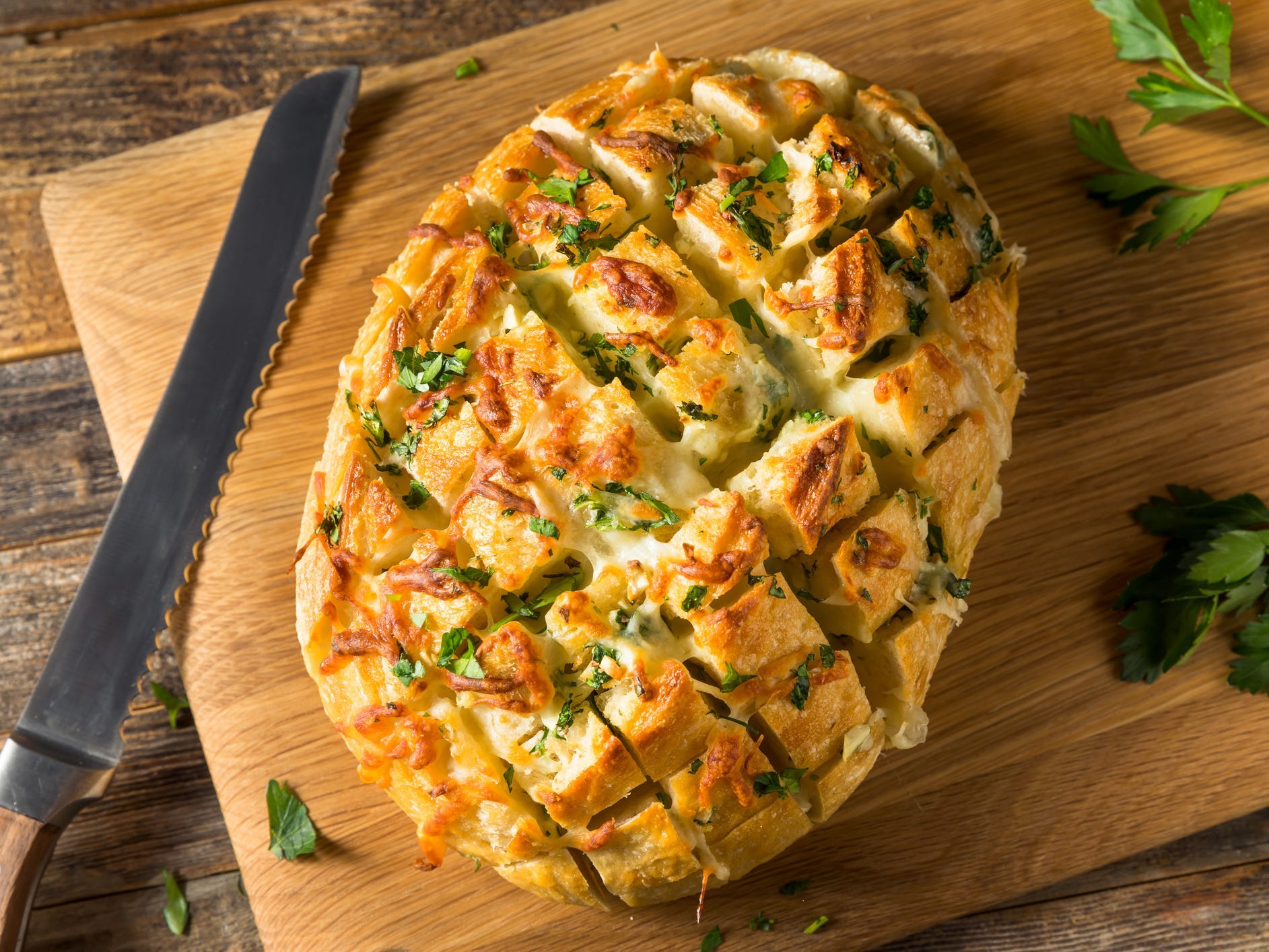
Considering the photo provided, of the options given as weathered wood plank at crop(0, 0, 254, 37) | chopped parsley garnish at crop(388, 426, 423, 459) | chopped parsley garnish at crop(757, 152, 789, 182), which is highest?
weathered wood plank at crop(0, 0, 254, 37)

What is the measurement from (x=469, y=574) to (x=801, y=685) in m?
0.84

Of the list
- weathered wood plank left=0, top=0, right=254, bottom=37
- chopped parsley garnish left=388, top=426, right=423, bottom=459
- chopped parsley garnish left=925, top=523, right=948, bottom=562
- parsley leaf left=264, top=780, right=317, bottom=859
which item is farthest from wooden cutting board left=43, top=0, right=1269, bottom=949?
chopped parsley garnish left=388, top=426, right=423, bottom=459

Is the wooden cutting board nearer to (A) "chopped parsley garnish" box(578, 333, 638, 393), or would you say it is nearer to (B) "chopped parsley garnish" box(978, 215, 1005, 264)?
(B) "chopped parsley garnish" box(978, 215, 1005, 264)

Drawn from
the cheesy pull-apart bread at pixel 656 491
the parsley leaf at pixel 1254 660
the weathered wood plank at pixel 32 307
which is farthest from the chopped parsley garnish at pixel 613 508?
the weathered wood plank at pixel 32 307

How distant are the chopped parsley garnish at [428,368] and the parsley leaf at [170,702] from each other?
161 cm

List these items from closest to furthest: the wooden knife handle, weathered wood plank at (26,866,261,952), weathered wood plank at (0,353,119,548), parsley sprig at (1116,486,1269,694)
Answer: the wooden knife handle, parsley sprig at (1116,486,1269,694), weathered wood plank at (26,866,261,952), weathered wood plank at (0,353,119,548)

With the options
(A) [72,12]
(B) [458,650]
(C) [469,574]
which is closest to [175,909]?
(B) [458,650]

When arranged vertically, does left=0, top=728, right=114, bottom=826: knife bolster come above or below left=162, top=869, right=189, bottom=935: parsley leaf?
above

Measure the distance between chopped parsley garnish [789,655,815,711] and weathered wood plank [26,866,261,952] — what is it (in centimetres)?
223

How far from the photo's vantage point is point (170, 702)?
3.41 m

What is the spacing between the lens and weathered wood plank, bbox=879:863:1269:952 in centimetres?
333

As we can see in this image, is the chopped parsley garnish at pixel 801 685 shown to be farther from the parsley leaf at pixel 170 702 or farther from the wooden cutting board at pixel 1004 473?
the parsley leaf at pixel 170 702

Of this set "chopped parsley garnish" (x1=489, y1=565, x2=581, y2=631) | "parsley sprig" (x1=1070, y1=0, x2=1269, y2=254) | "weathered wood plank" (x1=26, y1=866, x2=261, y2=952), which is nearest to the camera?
"chopped parsley garnish" (x1=489, y1=565, x2=581, y2=631)

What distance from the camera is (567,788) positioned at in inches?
90.4
